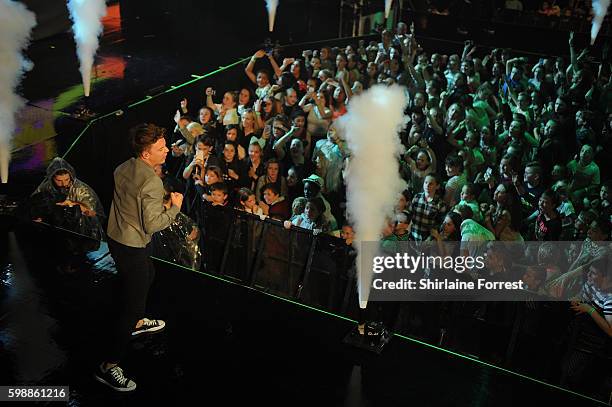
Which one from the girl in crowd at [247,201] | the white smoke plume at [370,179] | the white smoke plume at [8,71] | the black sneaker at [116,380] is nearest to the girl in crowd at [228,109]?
the white smoke plume at [370,179]

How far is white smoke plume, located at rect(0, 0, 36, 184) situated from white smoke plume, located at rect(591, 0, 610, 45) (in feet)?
31.2

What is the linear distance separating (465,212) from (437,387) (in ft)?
6.79

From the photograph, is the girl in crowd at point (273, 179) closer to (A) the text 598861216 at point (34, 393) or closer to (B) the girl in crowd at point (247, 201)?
(B) the girl in crowd at point (247, 201)

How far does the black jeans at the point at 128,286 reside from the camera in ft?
10.1

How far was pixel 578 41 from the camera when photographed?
10383 mm

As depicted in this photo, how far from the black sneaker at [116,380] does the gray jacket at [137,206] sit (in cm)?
78

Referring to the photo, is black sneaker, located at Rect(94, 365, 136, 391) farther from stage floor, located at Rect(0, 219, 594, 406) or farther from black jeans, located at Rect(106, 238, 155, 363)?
black jeans, located at Rect(106, 238, 155, 363)

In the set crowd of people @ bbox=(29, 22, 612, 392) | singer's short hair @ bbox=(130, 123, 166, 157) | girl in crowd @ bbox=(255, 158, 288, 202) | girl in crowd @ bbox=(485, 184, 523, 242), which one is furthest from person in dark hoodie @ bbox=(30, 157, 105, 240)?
girl in crowd @ bbox=(485, 184, 523, 242)

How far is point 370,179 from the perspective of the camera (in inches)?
187

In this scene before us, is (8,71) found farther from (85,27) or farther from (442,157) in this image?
(442,157)

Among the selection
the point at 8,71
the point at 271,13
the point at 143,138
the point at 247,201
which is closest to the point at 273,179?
the point at 247,201

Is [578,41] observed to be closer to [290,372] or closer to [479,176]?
[479,176]

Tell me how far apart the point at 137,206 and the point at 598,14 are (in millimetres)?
10498

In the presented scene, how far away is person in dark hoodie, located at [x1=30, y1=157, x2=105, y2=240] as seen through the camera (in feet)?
16.9
